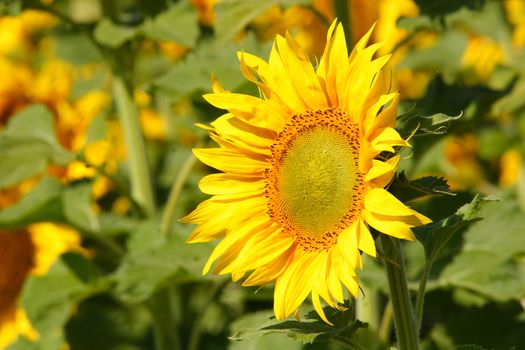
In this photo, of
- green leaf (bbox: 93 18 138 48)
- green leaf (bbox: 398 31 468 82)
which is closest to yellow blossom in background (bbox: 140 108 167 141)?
green leaf (bbox: 398 31 468 82)

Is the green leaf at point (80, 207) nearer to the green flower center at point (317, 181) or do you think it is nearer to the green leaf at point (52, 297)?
the green leaf at point (52, 297)

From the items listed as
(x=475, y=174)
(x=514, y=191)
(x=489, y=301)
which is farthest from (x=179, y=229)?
(x=475, y=174)

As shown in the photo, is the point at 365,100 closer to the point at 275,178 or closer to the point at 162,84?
the point at 275,178

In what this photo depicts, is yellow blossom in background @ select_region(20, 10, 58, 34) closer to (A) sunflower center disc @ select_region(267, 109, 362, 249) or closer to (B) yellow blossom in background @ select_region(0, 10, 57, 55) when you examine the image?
(B) yellow blossom in background @ select_region(0, 10, 57, 55)

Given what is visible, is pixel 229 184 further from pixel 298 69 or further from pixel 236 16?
pixel 236 16

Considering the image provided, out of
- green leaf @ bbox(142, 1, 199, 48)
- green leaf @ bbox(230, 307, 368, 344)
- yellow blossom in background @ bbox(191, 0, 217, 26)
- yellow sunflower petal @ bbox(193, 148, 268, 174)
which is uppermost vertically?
green leaf @ bbox(142, 1, 199, 48)

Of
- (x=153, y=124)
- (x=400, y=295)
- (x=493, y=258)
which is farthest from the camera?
(x=153, y=124)

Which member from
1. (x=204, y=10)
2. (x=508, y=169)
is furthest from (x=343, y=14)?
(x=508, y=169)
